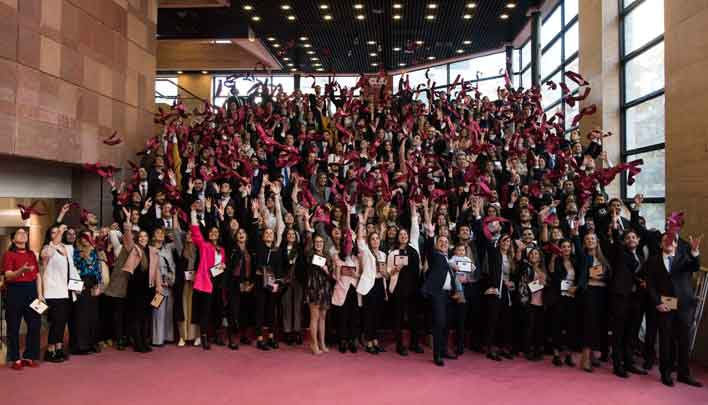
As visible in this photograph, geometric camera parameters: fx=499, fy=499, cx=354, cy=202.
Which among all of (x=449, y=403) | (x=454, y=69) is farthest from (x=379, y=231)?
(x=454, y=69)

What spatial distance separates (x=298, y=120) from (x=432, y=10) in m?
7.68

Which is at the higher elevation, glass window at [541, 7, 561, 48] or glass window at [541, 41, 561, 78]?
glass window at [541, 7, 561, 48]

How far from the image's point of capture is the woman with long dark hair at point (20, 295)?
5.64 meters

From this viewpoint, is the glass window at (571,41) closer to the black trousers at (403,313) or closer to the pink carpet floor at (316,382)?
the pink carpet floor at (316,382)

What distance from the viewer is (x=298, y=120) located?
412 inches

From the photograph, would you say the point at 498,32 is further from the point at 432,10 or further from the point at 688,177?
the point at 688,177

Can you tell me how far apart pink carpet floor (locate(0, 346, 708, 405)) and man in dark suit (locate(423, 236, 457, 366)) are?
8.2 inches

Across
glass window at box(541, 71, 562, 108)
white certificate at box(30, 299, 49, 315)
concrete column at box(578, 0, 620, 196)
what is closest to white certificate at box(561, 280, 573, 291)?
concrete column at box(578, 0, 620, 196)

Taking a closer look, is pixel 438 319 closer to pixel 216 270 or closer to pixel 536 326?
pixel 536 326

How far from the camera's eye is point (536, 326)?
618cm

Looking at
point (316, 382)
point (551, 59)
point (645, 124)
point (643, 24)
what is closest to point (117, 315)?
point (316, 382)

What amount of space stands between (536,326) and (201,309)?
432cm

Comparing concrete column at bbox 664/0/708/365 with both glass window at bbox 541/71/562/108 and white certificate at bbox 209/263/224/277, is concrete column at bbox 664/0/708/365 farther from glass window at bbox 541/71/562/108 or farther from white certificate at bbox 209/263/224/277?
glass window at bbox 541/71/562/108

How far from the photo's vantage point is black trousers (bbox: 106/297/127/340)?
256 inches
